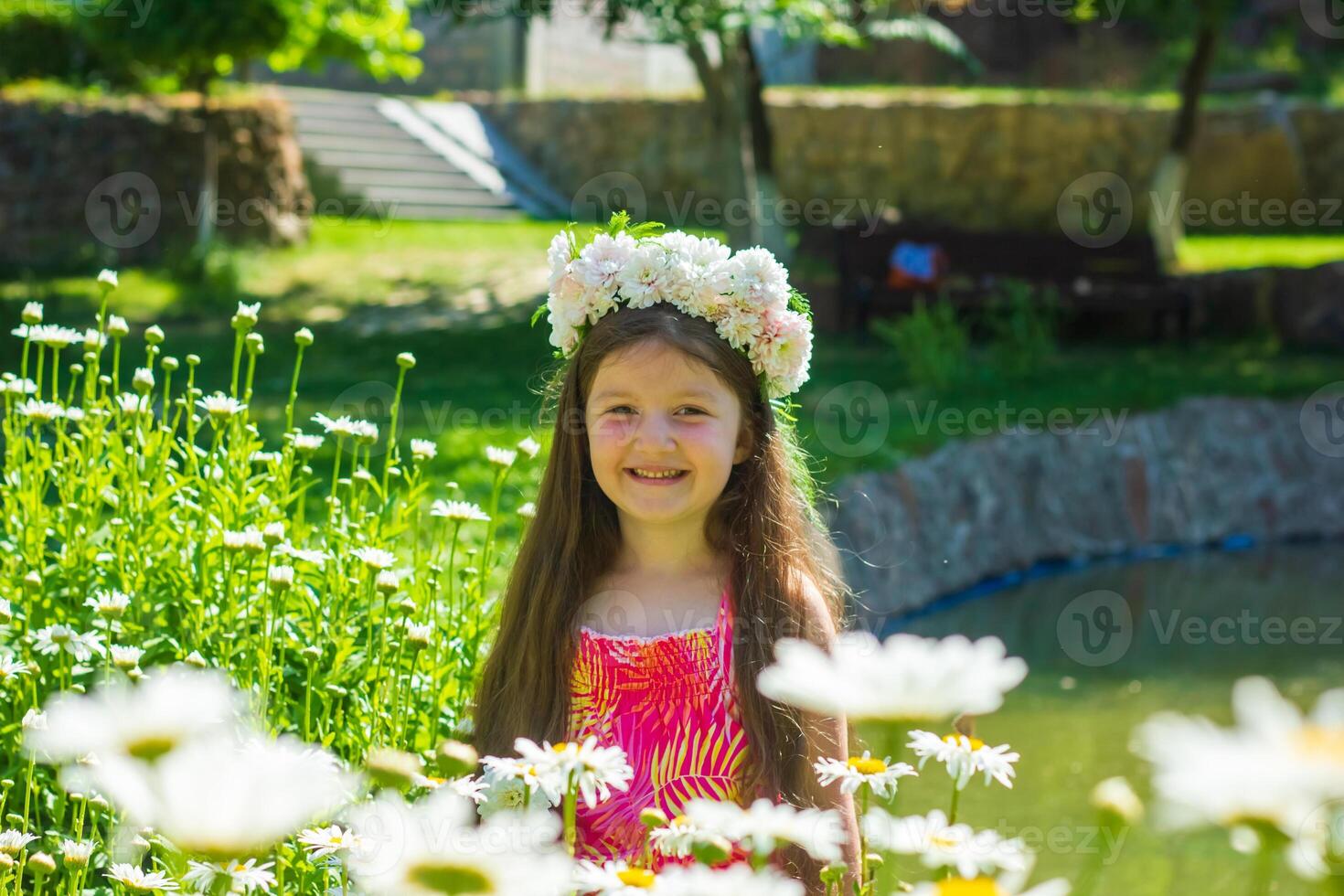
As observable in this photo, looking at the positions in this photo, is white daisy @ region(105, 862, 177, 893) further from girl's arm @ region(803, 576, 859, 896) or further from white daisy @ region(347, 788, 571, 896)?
girl's arm @ region(803, 576, 859, 896)

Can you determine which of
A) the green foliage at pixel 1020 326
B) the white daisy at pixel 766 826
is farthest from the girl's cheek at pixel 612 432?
the green foliage at pixel 1020 326

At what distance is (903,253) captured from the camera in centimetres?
1061

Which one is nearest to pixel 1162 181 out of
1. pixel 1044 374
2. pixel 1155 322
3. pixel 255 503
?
pixel 1155 322

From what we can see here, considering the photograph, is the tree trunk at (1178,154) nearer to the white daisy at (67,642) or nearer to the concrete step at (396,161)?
the concrete step at (396,161)

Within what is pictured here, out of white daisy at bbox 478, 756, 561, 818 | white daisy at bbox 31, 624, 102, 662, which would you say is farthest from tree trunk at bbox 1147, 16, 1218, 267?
white daisy at bbox 478, 756, 561, 818

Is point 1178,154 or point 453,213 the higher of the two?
point 1178,154

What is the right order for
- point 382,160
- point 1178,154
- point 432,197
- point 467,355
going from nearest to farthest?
point 467,355, point 1178,154, point 432,197, point 382,160

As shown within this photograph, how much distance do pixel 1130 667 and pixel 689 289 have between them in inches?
159

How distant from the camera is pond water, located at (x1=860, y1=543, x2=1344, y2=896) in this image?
4148 millimetres

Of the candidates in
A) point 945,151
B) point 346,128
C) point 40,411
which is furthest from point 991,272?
point 40,411

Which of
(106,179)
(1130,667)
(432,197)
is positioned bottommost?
(1130,667)

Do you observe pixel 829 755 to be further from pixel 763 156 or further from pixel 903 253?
pixel 903 253

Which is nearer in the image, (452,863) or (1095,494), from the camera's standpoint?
(452,863)

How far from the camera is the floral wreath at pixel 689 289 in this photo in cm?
247
